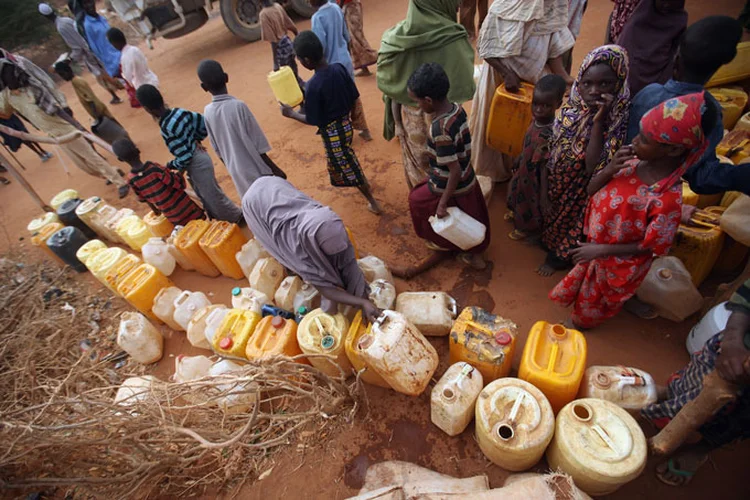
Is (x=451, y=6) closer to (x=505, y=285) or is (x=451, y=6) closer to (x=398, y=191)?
(x=398, y=191)

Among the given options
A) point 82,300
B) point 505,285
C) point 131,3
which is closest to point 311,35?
point 505,285

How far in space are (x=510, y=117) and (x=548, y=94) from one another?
0.65 meters

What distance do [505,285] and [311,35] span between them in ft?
9.17

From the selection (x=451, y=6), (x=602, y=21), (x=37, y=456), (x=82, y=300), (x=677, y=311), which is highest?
(x=451, y=6)

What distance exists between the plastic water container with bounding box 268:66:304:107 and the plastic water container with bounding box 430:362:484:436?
10.5 feet

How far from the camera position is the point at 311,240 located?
2.14m

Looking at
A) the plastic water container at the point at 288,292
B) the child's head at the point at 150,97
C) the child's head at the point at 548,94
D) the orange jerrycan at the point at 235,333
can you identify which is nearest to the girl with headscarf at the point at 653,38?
the child's head at the point at 548,94

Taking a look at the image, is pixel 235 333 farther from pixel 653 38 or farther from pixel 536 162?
pixel 653 38

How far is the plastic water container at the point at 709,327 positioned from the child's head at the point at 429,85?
6.60 feet

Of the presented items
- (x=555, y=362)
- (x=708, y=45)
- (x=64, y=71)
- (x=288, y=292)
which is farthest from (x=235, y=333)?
(x=64, y=71)

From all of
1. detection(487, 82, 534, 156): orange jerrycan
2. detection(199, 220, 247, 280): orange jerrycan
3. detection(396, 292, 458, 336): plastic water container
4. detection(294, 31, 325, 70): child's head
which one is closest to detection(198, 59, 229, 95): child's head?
detection(294, 31, 325, 70): child's head

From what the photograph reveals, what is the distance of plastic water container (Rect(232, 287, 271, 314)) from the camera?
2836 mm

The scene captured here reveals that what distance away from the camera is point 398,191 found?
4309mm

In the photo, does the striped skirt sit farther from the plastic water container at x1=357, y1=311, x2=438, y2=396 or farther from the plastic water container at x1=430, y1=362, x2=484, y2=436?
the plastic water container at x1=430, y1=362, x2=484, y2=436
